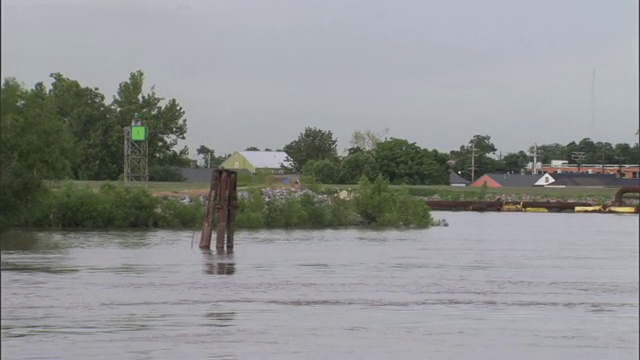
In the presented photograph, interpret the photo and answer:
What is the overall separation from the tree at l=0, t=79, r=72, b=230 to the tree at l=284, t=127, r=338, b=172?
8502 cm

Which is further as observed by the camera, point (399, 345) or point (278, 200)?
point (278, 200)

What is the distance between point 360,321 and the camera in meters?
21.6

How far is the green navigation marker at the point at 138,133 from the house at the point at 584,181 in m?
54.7

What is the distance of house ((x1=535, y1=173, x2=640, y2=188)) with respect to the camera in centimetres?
12144

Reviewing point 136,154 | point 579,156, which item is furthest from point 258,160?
point 136,154

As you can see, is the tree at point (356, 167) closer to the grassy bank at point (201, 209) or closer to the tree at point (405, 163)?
the tree at point (405, 163)

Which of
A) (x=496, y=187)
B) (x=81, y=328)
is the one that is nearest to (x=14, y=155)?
(x=81, y=328)

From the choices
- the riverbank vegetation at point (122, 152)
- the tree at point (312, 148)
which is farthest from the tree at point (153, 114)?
the tree at point (312, 148)

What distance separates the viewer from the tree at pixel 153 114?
99.0m

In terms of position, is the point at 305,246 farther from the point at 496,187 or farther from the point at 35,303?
the point at 496,187

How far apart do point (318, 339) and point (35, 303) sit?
21.1 feet

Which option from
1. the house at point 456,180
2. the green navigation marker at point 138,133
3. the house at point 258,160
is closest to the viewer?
the green navigation marker at point 138,133

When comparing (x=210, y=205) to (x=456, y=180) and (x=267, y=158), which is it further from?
(x=456, y=180)

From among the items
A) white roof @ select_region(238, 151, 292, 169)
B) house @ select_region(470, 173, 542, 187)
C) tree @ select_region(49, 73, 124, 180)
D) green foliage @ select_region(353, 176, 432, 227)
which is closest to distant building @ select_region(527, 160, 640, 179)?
house @ select_region(470, 173, 542, 187)
